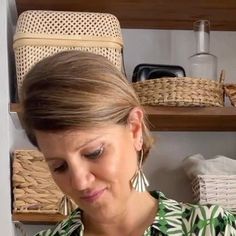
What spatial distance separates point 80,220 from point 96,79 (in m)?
0.31

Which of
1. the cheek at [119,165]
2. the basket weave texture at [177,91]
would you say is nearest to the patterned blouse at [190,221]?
the cheek at [119,165]

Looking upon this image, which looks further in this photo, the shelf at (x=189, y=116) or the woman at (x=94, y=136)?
the shelf at (x=189, y=116)

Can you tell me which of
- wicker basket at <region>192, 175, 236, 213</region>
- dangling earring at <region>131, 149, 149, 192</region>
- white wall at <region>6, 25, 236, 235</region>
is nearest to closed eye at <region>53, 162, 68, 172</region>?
dangling earring at <region>131, 149, 149, 192</region>

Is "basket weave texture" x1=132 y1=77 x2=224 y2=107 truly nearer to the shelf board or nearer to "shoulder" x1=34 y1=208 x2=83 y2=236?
the shelf board

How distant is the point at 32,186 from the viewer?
154 cm

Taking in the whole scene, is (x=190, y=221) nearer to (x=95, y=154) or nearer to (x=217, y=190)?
(x=95, y=154)

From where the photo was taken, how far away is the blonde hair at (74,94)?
2.77ft

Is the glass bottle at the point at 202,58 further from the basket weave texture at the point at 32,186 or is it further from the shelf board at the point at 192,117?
the basket weave texture at the point at 32,186

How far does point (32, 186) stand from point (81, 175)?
28.2 inches

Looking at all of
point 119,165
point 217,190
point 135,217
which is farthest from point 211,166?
point 119,165

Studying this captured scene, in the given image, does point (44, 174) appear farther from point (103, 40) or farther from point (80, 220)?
point (80, 220)

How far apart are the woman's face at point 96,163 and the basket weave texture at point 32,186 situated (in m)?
0.63

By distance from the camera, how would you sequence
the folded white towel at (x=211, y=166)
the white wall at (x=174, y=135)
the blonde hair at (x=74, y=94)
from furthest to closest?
the white wall at (x=174, y=135), the folded white towel at (x=211, y=166), the blonde hair at (x=74, y=94)

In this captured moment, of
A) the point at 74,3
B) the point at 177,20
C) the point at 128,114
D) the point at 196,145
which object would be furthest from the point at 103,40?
the point at 128,114
